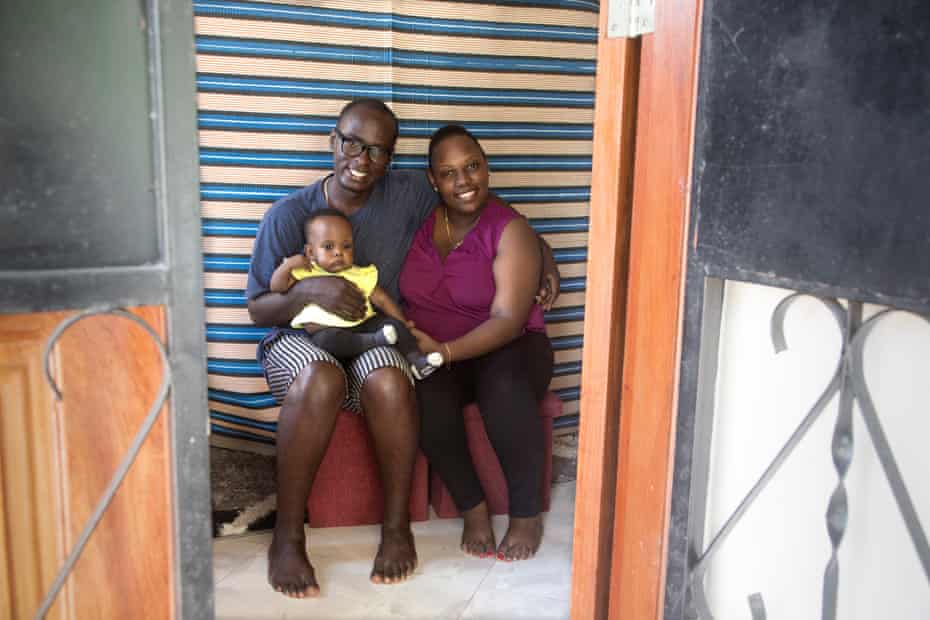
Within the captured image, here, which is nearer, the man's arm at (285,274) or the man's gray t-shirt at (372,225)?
the man's arm at (285,274)

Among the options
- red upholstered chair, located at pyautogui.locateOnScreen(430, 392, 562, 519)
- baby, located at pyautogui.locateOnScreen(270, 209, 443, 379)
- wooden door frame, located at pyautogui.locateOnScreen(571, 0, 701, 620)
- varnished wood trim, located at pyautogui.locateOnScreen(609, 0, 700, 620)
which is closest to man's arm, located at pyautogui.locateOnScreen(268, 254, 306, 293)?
baby, located at pyautogui.locateOnScreen(270, 209, 443, 379)

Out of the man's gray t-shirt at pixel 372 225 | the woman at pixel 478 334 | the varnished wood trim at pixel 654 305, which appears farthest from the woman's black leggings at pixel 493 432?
the varnished wood trim at pixel 654 305

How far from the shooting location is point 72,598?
50.1 inches

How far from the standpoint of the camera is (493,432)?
2.81m

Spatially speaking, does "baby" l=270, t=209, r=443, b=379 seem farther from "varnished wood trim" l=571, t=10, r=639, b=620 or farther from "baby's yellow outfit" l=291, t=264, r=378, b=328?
"varnished wood trim" l=571, t=10, r=639, b=620

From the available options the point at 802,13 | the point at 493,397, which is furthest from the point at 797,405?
the point at 493,397

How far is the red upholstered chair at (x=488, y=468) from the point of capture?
293cm

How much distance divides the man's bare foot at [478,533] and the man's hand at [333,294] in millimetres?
686

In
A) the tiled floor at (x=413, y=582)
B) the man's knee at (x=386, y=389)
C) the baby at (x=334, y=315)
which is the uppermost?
the baby at (x=334, y=315)

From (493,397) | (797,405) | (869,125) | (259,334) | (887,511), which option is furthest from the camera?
(259,334)

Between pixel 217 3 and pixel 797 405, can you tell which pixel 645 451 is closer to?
pixel 797 405

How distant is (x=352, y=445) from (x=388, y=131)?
967mm

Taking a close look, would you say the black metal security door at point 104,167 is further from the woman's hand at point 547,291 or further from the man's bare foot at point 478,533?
the woman's hand at point 547,291

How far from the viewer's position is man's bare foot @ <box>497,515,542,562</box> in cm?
274
